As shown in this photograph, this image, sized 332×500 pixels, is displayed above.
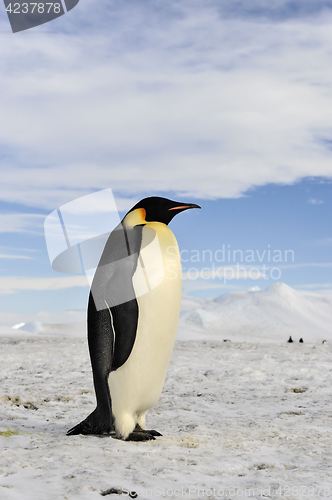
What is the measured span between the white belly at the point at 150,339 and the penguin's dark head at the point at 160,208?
0.14m

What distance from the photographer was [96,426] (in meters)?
3.94

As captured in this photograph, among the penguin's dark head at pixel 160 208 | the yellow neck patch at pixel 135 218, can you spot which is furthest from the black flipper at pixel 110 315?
the penguin's dark head at pixel 160 208

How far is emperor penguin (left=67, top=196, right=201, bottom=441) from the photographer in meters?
3.78

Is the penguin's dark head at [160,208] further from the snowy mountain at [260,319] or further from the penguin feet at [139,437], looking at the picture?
the snowy mountain at [260,319]

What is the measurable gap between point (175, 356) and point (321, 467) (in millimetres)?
6954

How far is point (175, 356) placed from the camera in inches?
402

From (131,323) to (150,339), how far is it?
0.79 ft

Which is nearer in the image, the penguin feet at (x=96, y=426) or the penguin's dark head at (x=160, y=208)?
the penguin feet at (x=96, y=426)

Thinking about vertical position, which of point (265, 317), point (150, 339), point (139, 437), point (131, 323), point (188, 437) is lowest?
point (265, 317)

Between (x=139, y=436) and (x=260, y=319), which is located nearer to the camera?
(x=139, y=436)

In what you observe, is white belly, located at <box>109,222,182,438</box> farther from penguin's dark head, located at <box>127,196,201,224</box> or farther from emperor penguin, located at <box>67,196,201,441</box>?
penguin's dark head, located at <box>127,196,201,224</box>

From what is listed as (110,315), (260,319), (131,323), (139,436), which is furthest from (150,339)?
(260,319)

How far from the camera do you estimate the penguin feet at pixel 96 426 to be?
393cm

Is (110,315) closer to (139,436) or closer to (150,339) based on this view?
(150,339)
